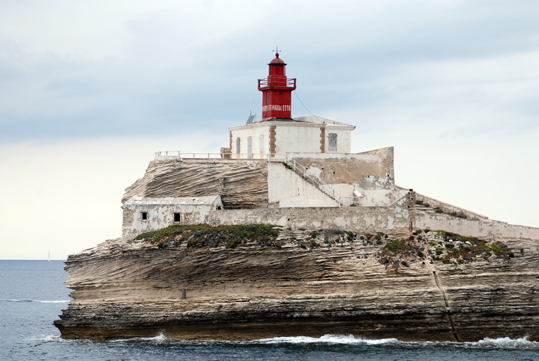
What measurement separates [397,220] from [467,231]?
392cm

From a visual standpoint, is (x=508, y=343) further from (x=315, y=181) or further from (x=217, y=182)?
(x=217, y=182)

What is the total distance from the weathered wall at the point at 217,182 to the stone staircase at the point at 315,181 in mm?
1724

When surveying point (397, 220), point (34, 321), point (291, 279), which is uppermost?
point (397, 220)

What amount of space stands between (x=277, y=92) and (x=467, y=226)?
1652 cm

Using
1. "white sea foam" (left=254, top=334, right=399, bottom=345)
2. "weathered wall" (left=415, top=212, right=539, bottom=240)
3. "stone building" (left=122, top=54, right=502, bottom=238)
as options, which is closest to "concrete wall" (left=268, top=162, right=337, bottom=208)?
"stone building" (left=122, top=54, right=502, bottom=238)

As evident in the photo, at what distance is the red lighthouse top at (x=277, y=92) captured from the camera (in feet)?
187

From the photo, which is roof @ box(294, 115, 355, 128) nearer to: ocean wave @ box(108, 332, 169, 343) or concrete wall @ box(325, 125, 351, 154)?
concrete wall @ box(325, 125, 351, 154)

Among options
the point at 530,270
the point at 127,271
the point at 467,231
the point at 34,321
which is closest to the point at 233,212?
the point at 127,271

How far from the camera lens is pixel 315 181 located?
172 ft

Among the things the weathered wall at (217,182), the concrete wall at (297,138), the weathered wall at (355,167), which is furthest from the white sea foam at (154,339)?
Answer: the concrete wall at (297,138)

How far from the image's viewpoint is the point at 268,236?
4712 centimetres

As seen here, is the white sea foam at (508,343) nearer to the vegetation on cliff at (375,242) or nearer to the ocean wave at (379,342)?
the ocean wave at (379,342)

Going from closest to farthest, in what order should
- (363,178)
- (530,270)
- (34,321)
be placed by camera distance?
(530,270)
(363,178)
(34,321)

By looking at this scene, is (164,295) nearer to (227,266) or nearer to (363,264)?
(227,266)
